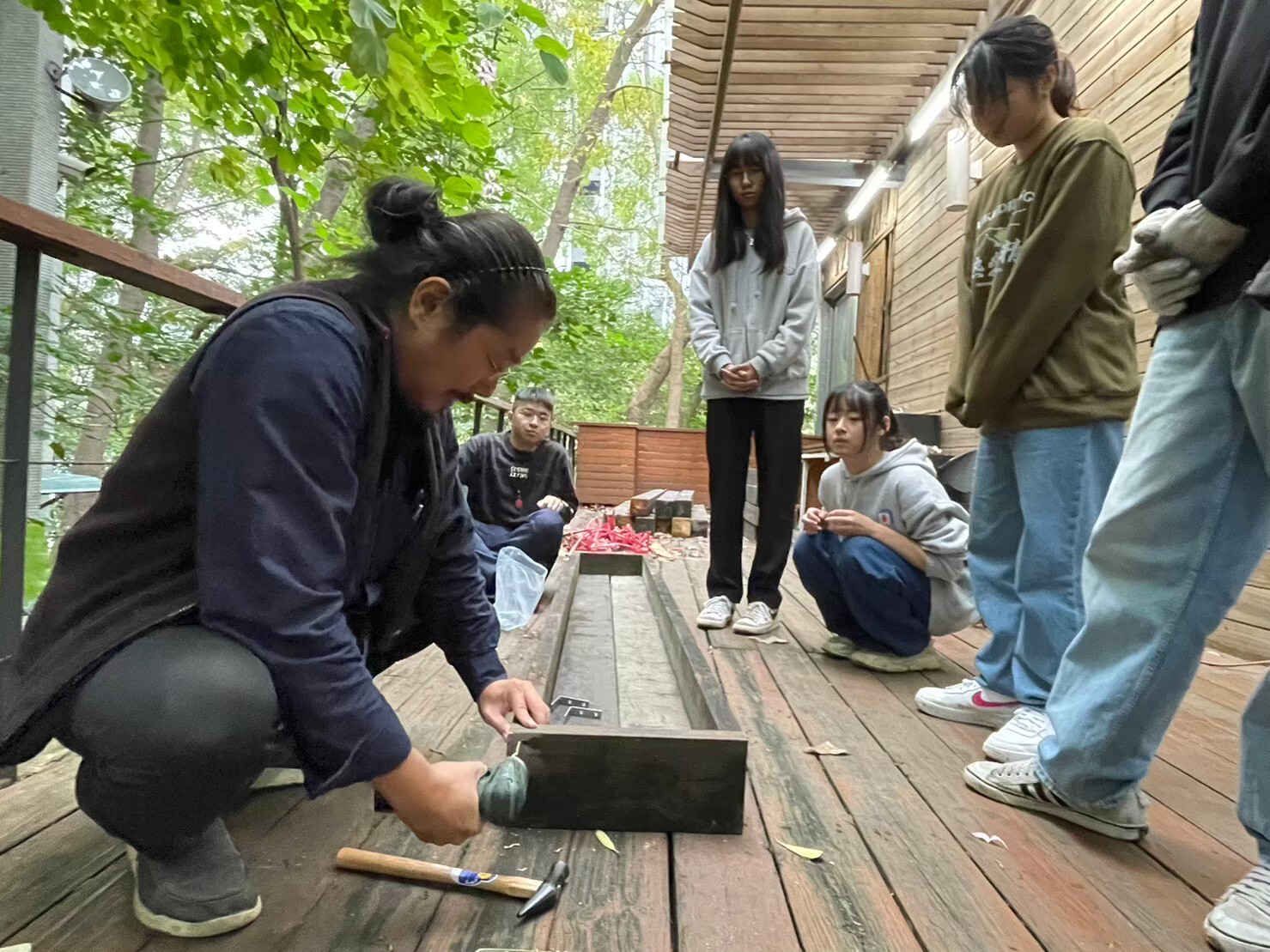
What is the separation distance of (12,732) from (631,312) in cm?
2219

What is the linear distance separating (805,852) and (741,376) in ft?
5.88

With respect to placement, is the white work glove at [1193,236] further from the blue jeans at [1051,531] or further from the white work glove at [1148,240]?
the blue jeans at [1051,531]

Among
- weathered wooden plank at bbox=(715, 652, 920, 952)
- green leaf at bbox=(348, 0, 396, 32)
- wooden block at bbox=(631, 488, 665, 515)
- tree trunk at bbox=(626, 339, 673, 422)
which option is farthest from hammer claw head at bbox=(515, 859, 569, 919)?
tree trunk at bbox=(626, 339, 673, 422)

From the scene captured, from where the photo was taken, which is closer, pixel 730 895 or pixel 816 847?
pixel 730 895

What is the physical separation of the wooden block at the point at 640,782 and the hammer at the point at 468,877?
0.16 m

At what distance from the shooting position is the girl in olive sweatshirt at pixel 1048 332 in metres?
1.70

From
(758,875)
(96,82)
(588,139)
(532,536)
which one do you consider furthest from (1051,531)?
(588,139)

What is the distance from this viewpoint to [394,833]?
1.31 metres

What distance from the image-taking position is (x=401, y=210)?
107cm

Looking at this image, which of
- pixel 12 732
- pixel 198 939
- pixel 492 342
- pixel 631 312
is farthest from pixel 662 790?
pixel 631 312

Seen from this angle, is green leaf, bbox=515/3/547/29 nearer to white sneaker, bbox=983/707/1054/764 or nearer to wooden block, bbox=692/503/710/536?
white sneaker, bbox=983/707/1054/764

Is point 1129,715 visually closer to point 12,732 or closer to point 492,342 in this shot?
point 492,342

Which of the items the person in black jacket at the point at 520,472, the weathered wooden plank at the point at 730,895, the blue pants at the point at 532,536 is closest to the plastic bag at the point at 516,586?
the blue pants at the point at 532,536

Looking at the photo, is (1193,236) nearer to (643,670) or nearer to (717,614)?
(643,670)
